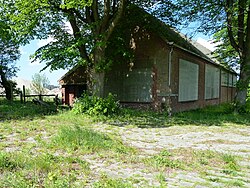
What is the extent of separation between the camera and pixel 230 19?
14.6 m

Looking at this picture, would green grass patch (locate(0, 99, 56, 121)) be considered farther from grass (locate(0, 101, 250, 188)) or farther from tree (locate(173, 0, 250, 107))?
tree (locate(173, 0, 250, 107))

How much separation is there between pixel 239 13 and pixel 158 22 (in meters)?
4.61

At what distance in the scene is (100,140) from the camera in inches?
259

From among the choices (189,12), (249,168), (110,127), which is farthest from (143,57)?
(249,168)

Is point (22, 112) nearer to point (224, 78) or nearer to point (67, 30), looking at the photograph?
point (67, 30)

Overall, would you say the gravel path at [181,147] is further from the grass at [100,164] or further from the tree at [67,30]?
the tree at [67,30]

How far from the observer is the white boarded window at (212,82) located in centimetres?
2277

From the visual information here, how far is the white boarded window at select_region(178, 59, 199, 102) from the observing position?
57.4 ft

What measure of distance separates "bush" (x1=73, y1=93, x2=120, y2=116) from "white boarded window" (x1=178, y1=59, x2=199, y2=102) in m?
5.91

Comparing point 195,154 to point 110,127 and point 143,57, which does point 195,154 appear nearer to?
point 110,127

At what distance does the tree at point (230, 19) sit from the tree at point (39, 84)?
77.7ft

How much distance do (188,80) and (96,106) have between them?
841 cm

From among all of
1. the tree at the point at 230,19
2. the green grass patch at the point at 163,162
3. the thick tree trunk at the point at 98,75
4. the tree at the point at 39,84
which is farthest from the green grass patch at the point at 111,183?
the tree at the point at 39,84

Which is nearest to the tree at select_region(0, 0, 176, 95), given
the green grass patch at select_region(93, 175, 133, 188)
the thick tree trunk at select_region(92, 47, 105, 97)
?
the thick tree trunk at select_region(92, 47, 105, 97)
